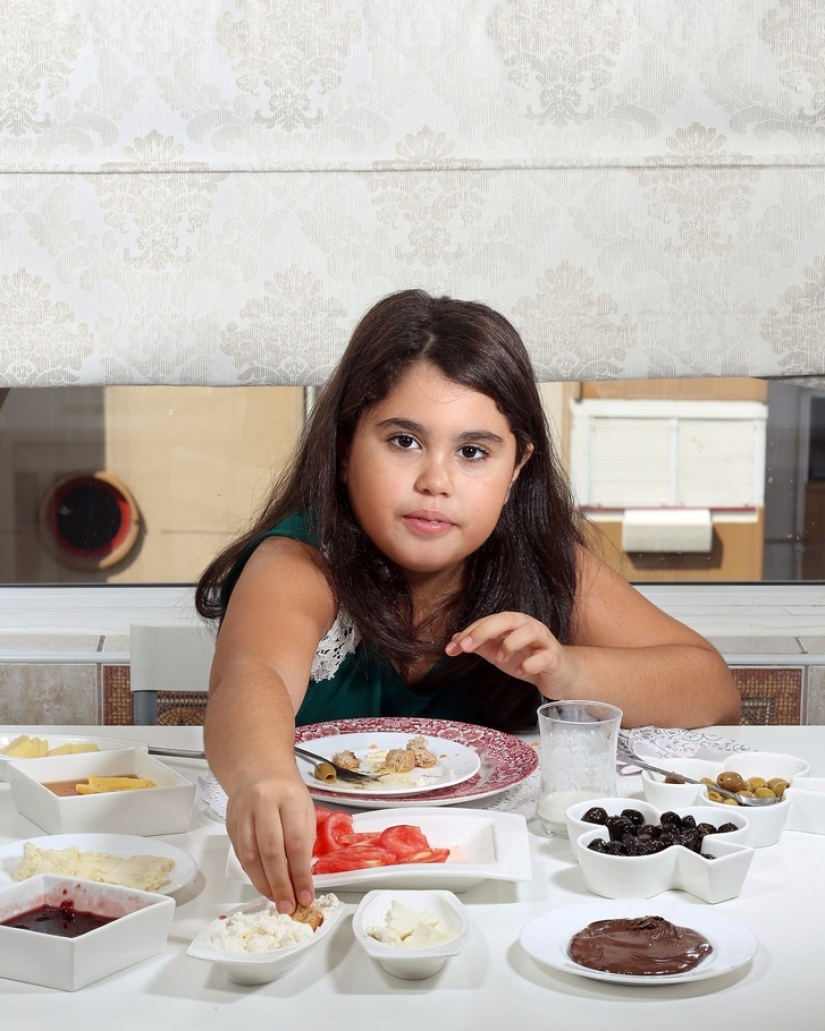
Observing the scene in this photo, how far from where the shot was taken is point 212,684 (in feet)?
4.19

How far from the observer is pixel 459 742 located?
1.39 m

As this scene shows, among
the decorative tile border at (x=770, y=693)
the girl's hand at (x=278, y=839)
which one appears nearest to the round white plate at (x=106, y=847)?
the girl's hand at (x=278, y=839)

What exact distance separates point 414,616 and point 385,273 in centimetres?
95

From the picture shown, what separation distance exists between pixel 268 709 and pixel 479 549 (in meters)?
0.60

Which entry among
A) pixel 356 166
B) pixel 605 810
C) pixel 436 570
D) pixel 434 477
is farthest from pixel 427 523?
pixel 356 166

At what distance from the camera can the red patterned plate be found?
47.2 inches

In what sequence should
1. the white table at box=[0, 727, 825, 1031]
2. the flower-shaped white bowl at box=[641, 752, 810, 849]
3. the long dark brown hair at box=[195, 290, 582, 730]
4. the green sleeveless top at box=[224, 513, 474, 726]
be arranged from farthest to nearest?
the green sleeveless top at box=[224, 513, 474, 726]
the long dark brown hair at box=[195, 290, 582, 730]
the flower-shaped white bowl at box=[641, 752, 810, 849]
the white table at box=[0, 727, 825, 1031]

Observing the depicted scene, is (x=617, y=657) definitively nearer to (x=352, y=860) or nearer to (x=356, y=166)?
(x=352, y=860)

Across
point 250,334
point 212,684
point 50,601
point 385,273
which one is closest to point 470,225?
point 385,273

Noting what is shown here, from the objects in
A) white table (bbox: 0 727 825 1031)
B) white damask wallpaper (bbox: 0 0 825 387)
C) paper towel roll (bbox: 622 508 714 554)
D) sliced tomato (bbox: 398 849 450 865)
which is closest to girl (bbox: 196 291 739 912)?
sliced tomato (bbox: 398 849 450 865)

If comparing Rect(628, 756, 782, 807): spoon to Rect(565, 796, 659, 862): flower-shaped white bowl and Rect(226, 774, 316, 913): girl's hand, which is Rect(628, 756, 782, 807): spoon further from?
Rect(226, 774, 316, 913): girl's hand

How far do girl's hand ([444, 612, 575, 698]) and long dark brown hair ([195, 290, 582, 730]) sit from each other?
0.26 metres

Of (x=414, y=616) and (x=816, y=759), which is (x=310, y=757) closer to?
(x=414, y=616)

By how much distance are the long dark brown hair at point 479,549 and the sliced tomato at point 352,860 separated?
1.73 feet
